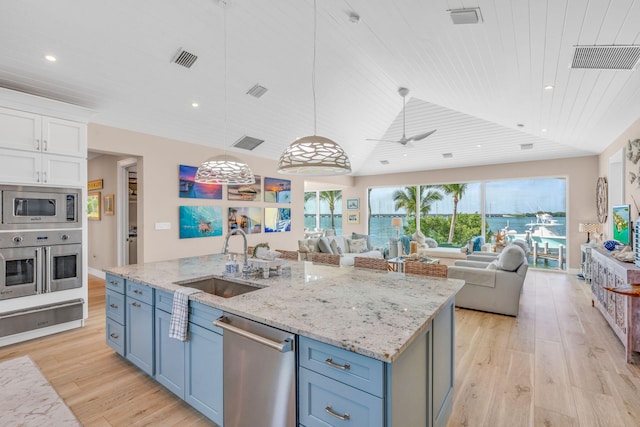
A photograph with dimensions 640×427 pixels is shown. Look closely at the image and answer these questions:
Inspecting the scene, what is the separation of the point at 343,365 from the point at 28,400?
1.05 meters

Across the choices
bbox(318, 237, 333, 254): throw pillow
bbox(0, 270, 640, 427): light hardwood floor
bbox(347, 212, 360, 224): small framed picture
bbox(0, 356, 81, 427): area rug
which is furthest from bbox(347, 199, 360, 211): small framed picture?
bbox(0, 356, 81, 427): area rug

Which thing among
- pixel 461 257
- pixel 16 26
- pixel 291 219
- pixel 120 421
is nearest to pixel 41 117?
pixel 16 26

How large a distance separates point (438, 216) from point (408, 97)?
15.2 feet

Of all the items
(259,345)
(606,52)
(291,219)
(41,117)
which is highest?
(606,52)

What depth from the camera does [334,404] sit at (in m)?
1.40

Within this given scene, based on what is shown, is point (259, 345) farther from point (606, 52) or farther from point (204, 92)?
point (204, 92)

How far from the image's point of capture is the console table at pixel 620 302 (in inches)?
113

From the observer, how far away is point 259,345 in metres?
1.64

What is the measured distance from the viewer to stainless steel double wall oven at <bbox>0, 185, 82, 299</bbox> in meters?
3.27

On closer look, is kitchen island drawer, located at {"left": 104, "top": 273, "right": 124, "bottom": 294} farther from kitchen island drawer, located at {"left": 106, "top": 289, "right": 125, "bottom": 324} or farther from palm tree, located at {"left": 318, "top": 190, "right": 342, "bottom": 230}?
palm tree, located at {"left": 318, "top": 190, "right": 342, "bottom": 230}

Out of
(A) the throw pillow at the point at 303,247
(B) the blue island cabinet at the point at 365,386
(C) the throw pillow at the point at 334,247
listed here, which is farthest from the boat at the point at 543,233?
(B) the blue island cabinet at the point at 365,386

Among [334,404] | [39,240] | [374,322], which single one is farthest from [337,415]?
[39,240]

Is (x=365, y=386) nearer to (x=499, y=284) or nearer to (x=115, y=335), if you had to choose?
(x=115, y=335)

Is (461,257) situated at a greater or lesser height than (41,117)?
lesser
